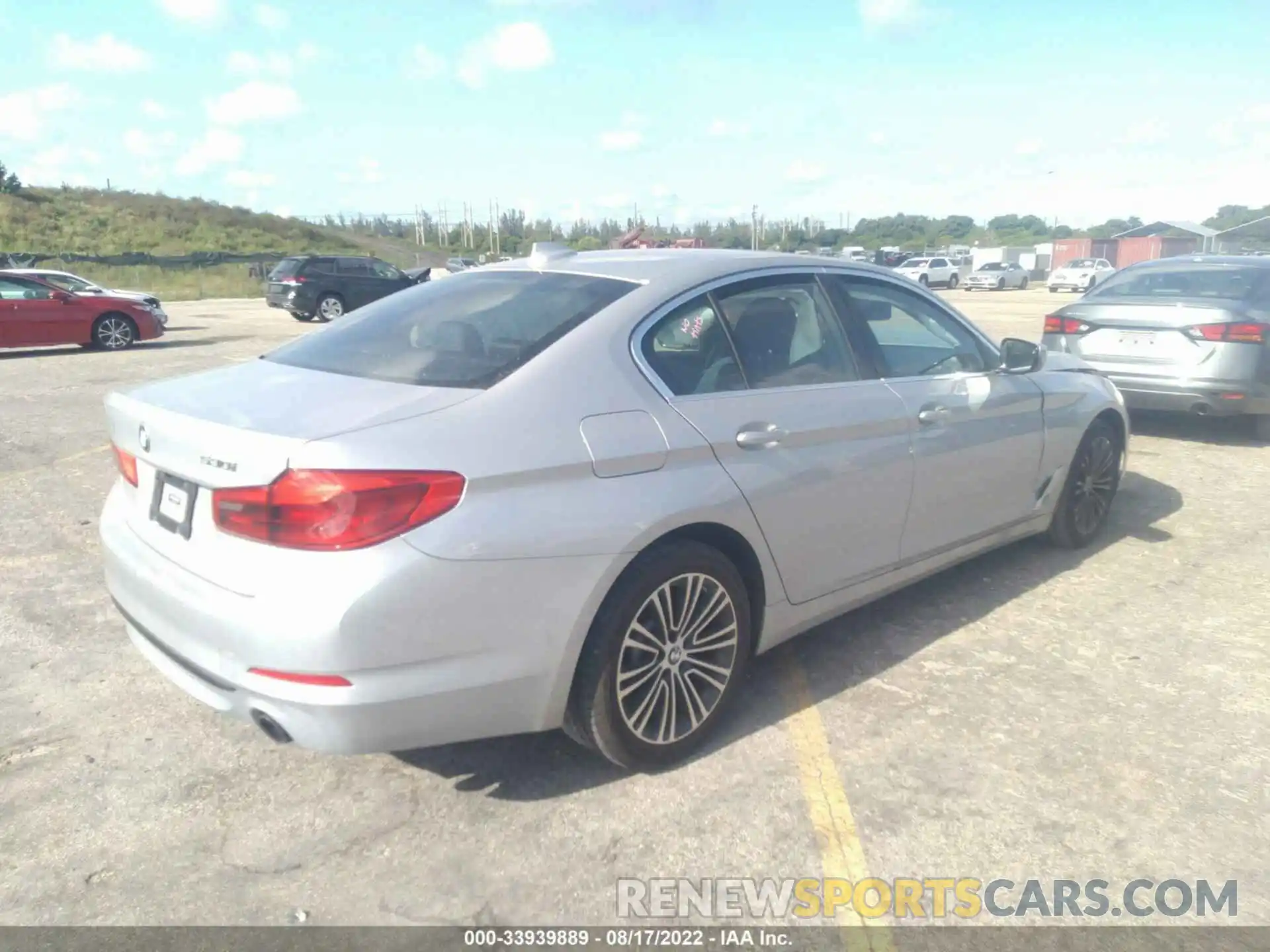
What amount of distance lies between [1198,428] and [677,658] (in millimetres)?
7605

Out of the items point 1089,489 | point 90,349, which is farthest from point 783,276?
point 90,349

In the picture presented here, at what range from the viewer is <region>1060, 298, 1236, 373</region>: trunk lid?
7574 millimetres

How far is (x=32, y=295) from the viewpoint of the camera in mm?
15641

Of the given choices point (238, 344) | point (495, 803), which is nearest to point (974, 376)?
point (495, 803)

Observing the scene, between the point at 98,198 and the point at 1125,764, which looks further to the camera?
the point at 98,198

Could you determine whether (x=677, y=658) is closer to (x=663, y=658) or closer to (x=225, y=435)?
(x=663, y=658)

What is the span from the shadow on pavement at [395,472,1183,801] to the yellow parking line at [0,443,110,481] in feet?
17.1

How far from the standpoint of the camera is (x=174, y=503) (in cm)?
292

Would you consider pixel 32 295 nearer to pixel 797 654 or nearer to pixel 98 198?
pixel 797 654

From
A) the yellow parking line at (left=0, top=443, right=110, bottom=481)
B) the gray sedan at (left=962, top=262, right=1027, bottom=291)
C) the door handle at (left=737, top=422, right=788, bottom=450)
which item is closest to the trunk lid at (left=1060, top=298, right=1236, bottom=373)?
the door handle at (left=737, top=422, right=788, bottom=450)

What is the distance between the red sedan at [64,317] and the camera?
1544cm

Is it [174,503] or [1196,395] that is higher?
[174,503]

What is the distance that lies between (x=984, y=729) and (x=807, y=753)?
0.66 meters

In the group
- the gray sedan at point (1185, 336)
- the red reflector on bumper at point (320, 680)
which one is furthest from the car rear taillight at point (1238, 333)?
the red reflector on bumper at point (320, 680)
